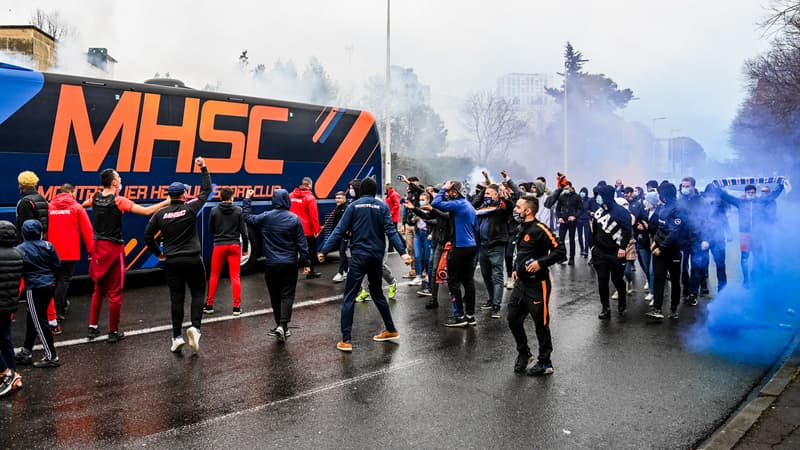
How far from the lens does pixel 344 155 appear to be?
12.9 metres

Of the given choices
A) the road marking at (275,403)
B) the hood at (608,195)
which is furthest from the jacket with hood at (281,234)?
the hood at (608,195)

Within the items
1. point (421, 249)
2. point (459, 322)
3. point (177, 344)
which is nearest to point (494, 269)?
point (459, 322)

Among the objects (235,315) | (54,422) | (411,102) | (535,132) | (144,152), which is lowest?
(54,422)

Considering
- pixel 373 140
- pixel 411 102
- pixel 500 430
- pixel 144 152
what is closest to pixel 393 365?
pixel 500 430

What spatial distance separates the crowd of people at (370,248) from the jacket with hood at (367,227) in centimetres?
1

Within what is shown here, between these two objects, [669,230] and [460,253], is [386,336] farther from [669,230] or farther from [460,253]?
[669,230]

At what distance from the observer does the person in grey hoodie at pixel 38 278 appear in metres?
5.50

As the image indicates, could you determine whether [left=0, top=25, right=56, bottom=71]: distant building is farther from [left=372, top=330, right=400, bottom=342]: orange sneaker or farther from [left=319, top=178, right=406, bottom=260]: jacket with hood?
[left=372, top=330, right=400, bottom=342]: orange sneaker

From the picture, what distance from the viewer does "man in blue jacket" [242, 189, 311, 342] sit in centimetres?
671

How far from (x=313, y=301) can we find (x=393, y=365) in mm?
3390

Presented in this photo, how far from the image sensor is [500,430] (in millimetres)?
4320

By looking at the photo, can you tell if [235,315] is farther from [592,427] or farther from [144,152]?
[592,427]

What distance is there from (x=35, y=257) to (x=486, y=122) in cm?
3117

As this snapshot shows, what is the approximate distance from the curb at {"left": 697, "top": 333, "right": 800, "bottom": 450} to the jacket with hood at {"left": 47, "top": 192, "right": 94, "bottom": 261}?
6.65 m
